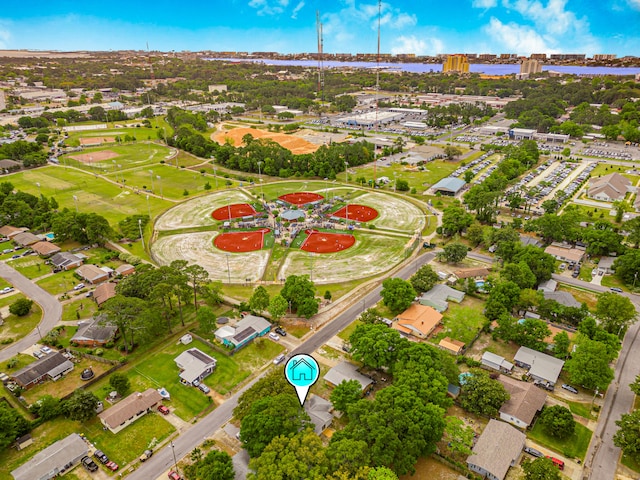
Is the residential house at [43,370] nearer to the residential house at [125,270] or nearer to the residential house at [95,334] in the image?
the residential house at [95,334]

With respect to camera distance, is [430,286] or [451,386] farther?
[430,286]

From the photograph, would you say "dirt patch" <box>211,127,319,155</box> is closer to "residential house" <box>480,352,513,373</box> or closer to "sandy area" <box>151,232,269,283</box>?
"sandy area" <box>151,232,269,283</box>

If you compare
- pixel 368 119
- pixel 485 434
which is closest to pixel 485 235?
pixel 485 434

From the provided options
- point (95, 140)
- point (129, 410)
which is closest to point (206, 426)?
point (129, 410)

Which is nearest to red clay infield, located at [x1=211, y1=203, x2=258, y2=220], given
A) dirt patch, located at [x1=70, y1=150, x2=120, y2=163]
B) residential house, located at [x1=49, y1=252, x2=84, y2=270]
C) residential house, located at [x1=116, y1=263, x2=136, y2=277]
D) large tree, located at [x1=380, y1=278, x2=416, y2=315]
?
residential house, located at [x1=116, y1=263, x2=136, y2=277]

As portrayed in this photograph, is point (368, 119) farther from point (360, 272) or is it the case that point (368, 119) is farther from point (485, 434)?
point (485, 434)

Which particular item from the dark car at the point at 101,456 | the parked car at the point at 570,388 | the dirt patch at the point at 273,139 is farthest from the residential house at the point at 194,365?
the dirt patch at the point at 273,139
